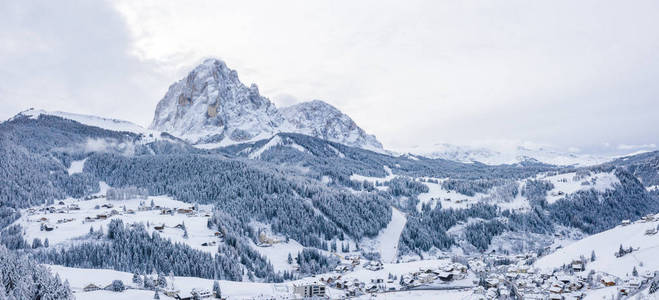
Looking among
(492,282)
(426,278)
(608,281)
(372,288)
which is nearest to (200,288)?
(372,288)

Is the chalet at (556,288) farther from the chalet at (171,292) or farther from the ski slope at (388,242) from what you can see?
the ski slope at (388,242)

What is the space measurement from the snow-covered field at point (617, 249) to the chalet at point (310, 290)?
50117 millimetres

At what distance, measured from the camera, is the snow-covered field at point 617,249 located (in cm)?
8264

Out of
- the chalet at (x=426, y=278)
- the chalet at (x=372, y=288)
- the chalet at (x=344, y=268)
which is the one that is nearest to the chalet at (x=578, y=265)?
the chalet at (x=426, y=278)

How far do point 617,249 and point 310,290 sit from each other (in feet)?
219

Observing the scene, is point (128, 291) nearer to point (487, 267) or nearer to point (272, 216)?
point (487, 267)

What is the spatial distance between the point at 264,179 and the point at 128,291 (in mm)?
123029

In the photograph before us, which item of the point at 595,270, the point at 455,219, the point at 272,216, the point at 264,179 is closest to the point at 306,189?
the point at 264,179

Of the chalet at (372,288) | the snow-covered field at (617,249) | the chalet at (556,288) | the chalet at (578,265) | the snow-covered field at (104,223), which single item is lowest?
the chalet at (372,288)

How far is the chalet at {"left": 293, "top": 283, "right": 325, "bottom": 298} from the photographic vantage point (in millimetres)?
88812

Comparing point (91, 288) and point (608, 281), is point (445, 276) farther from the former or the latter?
point (91, 288)

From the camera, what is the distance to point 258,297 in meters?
83.2

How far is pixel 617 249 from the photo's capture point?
97.0m

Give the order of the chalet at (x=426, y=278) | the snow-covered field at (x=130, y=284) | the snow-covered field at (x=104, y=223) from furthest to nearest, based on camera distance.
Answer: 1. the snow-covered field at (x=104, y=223)
2. the chalet at (x=426, y=278)
3. the snow-covered field at (x=130, y=284)
